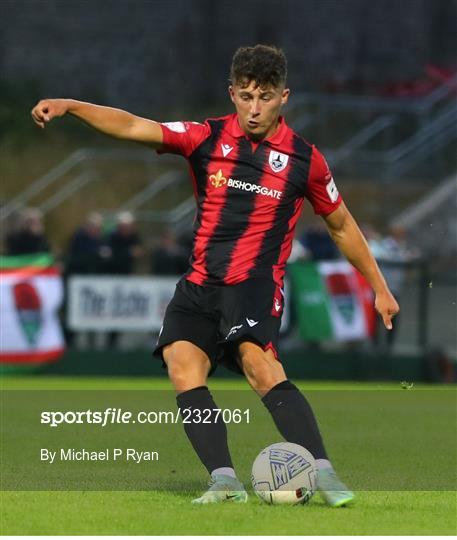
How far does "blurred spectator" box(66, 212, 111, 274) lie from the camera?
1698cm

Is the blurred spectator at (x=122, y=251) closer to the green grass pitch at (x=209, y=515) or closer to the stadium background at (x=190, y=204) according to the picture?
the stadium background at (x=190, y=204)

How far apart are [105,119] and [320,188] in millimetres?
1127

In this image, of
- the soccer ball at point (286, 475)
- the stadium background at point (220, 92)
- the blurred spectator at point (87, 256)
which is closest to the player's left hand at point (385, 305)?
the soccer ball at point (286, 475)

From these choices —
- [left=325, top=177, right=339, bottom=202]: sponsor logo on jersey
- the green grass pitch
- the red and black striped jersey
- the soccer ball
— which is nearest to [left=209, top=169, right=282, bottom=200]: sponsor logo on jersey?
the red and black striped jersey

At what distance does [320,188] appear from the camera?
7.27 m

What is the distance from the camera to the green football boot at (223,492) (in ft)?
22.5

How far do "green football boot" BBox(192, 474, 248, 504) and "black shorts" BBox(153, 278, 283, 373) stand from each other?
62 centimetres

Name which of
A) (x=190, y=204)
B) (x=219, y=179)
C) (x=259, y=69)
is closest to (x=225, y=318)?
(x=219, y=179)

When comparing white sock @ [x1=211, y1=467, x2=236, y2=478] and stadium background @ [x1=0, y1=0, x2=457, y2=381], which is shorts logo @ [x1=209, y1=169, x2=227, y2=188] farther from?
stadium background @ [x1=0, y1=0, x2=457, y2=381]

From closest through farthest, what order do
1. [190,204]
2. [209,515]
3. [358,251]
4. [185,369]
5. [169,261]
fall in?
[209,515]
[185,369]
[358,251]
[169,261]
[190,204]

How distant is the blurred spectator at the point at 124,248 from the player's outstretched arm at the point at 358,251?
10.0m

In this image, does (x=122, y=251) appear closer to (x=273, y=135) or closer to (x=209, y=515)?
(x=273, y=135)

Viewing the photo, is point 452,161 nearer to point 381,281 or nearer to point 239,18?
point 239,18

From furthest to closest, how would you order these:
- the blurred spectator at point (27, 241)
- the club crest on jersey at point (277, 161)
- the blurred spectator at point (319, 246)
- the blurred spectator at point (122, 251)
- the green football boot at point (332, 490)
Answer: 1. the blurred spectator at point (319, 246)
2. the blurred spectator at point (27, 241)
3. the blurred spectator at point (122, 251)
4. the club crest on jersey at point (277, 161)
5. the green football boot at point (332, 490)
